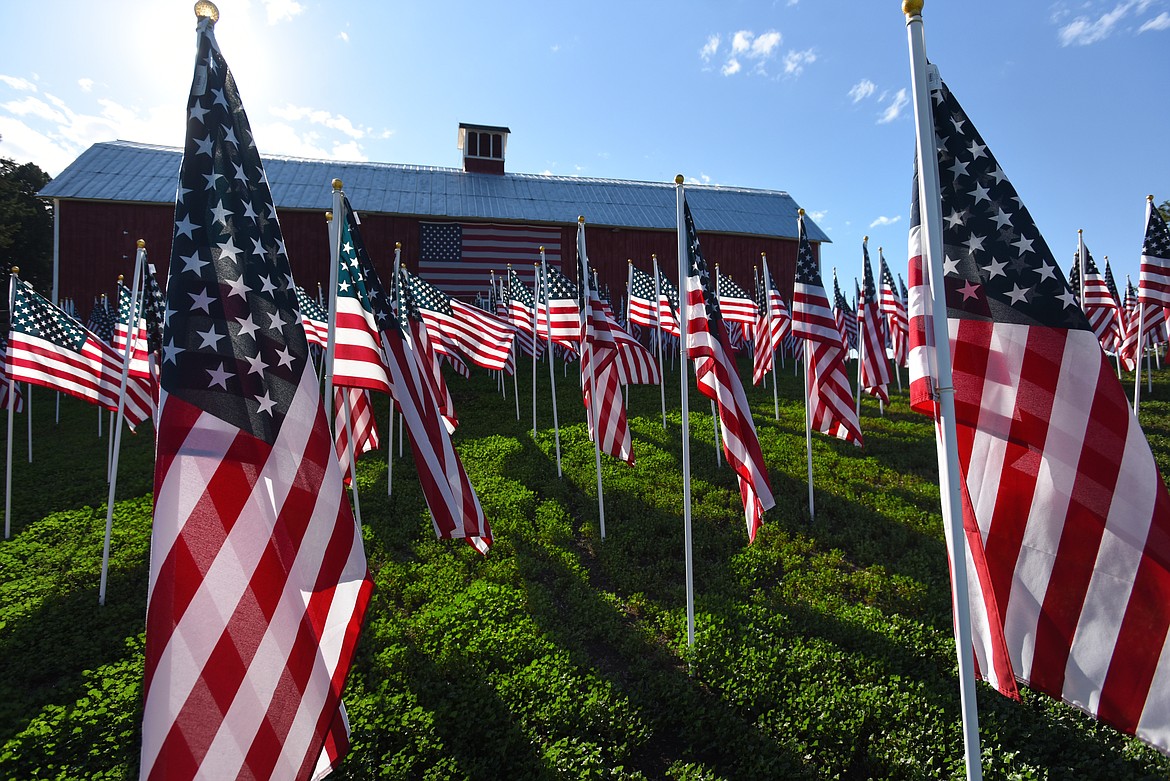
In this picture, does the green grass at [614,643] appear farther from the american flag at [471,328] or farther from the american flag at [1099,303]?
the american flag at [1099,303]

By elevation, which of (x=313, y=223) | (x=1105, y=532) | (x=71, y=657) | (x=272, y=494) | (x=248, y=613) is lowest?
(x=71, y=657)

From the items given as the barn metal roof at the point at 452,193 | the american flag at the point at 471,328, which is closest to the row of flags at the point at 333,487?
the american flag at the point at 471,328

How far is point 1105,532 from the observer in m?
3.05

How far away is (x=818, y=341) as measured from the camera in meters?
8.62

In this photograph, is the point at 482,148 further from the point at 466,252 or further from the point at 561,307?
the point at 561,307

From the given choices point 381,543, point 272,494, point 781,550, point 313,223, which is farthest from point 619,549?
point 313,223

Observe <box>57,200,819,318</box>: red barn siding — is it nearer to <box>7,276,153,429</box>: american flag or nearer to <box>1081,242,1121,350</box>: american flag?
<box>1081,242,1121,350</box>: american flag

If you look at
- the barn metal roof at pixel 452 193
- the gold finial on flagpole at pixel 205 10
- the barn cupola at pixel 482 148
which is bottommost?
the gold finial on flagpole at pixel 205 10

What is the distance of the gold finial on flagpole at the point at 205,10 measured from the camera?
338 cm

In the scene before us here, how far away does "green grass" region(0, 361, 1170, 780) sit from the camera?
477 cm

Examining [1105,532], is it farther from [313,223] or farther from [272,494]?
[313,223]

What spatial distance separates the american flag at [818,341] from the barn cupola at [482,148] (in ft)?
93.5

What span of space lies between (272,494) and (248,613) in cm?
57

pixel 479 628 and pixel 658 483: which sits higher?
pixel 658 483
